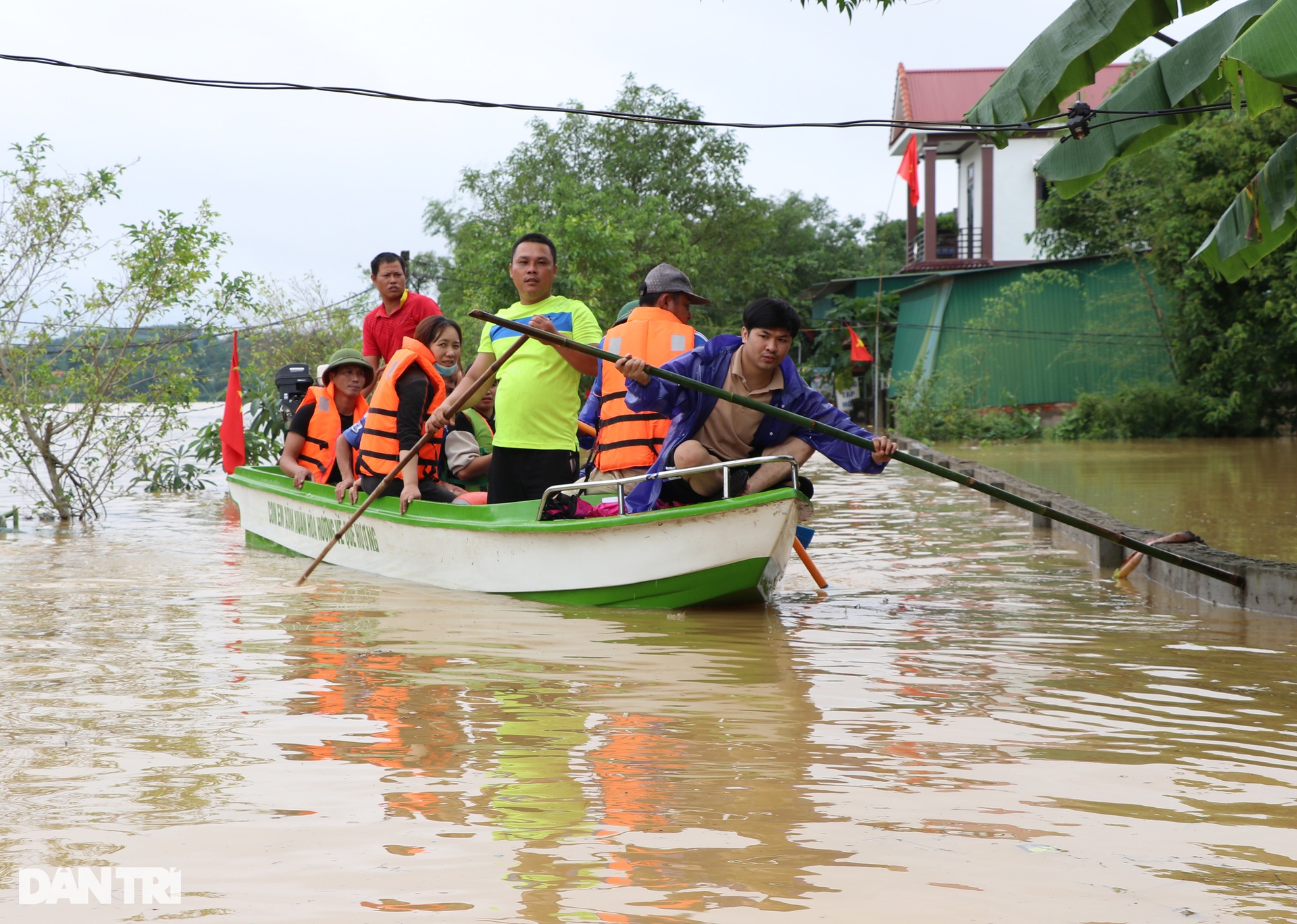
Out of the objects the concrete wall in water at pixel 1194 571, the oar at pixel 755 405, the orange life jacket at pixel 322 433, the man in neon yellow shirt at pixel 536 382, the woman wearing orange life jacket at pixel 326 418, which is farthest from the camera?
→ the orange life jacket at pixel 322 433

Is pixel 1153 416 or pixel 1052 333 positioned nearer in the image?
pixel 1153 416

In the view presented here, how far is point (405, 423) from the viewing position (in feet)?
24.1

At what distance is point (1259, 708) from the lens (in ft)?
13.9

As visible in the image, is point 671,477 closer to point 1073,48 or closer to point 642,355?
point 642,355

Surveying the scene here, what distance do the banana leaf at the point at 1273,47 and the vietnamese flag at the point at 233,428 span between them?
26.0ft

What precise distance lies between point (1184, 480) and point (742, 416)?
10037mm

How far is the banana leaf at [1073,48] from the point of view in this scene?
649cm

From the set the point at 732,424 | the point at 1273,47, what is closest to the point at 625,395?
the point at 732,424

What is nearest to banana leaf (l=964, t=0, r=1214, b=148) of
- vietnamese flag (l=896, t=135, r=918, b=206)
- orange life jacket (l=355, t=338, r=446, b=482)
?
orange life jacket (l=355, t=338, r=446, b=482)

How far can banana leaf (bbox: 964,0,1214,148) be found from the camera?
6.49m

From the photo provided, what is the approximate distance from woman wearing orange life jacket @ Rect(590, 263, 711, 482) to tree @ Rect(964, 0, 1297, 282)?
1985 millimetres

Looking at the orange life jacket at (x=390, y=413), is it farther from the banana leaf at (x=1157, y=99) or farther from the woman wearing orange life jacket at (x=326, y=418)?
the banana leaf at (x=1157, y=99)

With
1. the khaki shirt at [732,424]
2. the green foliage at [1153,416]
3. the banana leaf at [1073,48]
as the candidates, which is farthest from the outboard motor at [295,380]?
the green foliage at [1153,416]

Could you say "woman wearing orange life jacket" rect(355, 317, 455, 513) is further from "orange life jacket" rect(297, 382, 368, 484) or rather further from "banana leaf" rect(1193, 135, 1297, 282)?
"banana leaf" rect(1193, 135, 1297, 282)
